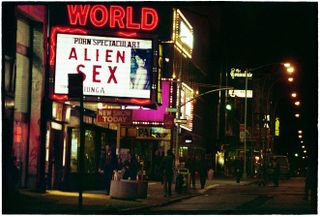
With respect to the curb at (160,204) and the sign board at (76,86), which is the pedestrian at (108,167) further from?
the sign board at (76,86)

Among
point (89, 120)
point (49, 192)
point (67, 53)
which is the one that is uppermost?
point (67, 53)

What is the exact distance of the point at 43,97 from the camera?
25.7 meters

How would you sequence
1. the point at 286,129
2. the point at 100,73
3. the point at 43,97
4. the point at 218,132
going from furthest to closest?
the point at 286,129
the point at 218,132
the point at 100,73
the point at 43,97

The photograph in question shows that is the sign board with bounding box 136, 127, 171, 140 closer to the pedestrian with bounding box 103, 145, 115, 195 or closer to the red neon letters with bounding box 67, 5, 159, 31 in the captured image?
the red neon letters with bounding box 67, 5, 159, 31

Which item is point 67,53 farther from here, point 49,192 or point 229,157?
point 229,157

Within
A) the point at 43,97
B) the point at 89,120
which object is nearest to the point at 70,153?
the point at 89,120

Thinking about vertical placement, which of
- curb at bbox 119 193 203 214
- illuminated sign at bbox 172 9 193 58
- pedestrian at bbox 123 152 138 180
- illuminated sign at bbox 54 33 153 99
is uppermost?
illuminated sign at bbox 172 9 193 58

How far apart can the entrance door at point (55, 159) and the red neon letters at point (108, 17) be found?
4385 millimetres

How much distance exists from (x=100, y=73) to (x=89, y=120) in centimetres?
474

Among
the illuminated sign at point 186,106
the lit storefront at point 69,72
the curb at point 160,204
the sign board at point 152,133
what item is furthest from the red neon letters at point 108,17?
the illuminated sign at point 186,106

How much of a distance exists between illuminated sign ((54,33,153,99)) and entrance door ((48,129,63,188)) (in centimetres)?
203

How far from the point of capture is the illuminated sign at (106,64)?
26.5 meters

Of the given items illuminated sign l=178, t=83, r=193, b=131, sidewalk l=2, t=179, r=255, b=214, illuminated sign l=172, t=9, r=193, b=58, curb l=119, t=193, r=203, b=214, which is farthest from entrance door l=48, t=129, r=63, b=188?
illuminated sign l=178, t=83, r=193, b=131

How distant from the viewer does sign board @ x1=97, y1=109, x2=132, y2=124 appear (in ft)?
94.8
